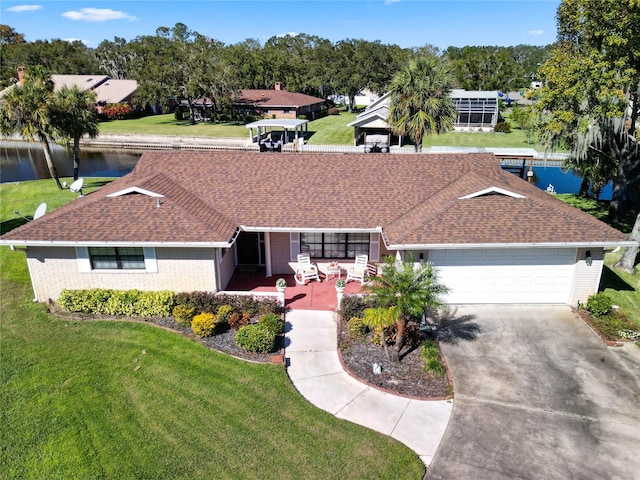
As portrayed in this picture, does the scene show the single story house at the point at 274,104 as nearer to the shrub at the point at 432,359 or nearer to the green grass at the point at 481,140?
the green grass at the point at 481,140

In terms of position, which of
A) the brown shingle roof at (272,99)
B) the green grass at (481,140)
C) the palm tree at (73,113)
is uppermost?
the brown shingle roof at (272,99)

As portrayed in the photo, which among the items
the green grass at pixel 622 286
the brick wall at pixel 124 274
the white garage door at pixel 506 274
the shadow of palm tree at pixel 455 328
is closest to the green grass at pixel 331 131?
the green grass at pixel 622 286

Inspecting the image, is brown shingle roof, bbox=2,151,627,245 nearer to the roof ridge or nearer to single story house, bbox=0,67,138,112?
the roof ridge

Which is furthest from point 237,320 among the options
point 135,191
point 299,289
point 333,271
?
point 135,191

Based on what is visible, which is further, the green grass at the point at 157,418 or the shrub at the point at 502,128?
the shrub at the point at 502,128

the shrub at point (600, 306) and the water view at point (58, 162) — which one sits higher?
the water view at point (58, 162)

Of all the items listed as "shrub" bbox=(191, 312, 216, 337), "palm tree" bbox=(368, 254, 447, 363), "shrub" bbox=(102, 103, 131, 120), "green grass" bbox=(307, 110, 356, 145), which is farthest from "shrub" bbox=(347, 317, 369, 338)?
"shrub" bbox=(102, 103, 131, 120)

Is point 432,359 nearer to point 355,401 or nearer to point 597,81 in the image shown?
point 355,401
